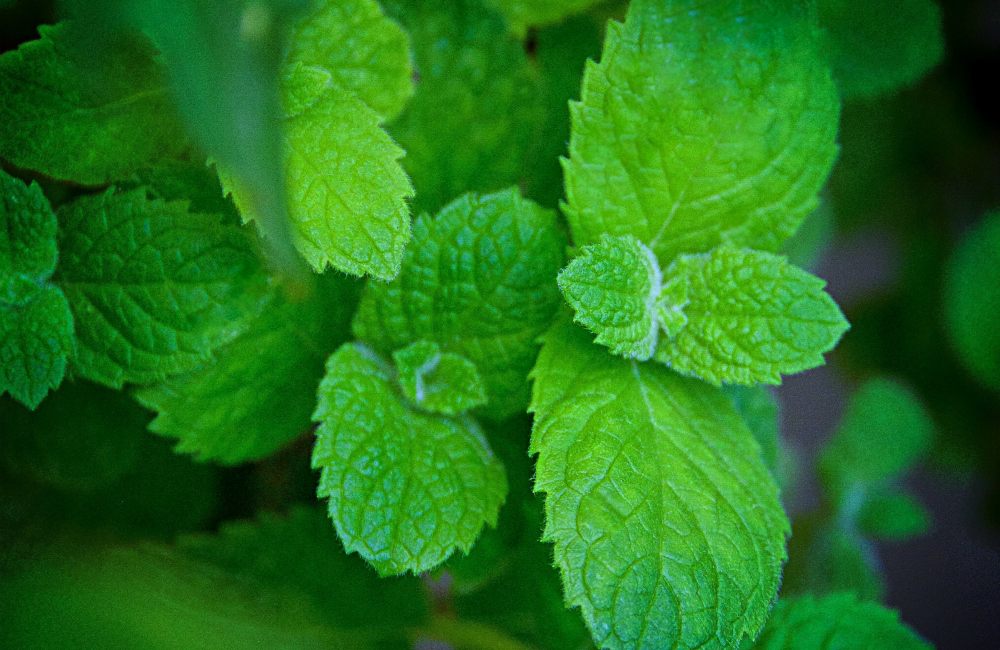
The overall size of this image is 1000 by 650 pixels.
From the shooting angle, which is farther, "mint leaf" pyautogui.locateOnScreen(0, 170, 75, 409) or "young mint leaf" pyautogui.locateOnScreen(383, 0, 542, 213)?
"young mint leaf" pyautogui.locateOnScreen(383, 0, 542, 213)

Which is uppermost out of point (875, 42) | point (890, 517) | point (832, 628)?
point (875, 42)

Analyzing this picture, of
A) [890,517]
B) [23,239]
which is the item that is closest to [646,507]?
[23,239]

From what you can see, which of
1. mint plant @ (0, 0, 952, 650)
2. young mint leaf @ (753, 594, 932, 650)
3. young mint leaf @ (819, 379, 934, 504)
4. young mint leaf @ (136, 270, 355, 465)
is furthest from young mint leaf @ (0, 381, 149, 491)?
young mint leaf @ (819, 379, 934, 504)

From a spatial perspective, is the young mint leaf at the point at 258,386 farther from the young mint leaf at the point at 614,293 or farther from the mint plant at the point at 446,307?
the young mint leaf at the point at 614,293

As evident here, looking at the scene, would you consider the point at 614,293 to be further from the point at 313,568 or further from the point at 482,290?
the point at 313,568

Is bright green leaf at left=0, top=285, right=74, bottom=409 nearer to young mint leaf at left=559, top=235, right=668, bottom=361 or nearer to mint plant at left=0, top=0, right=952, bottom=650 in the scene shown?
mint plant at left=0, top=0, right=952, bottom=650

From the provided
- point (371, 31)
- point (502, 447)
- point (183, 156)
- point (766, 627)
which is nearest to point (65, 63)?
point (183, 156)

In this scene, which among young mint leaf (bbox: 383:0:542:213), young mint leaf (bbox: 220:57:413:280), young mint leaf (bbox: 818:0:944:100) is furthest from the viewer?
young mint leaf (bbox: 818:0:944:100)
